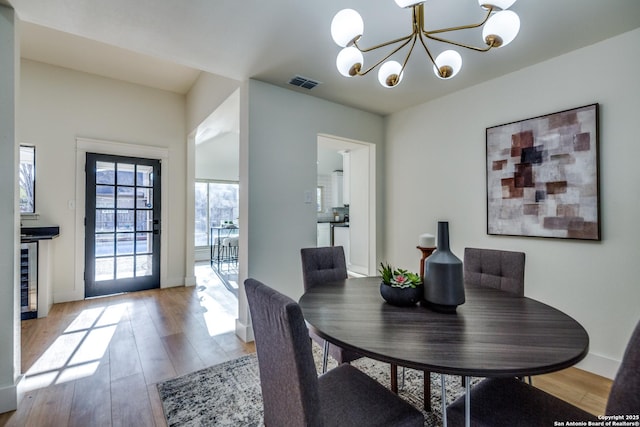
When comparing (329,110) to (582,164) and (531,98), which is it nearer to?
(531,98)

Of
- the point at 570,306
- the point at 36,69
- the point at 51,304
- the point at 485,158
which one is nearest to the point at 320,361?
the point at 570,306

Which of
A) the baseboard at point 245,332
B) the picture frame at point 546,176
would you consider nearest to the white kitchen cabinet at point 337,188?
the picture frame at point 546,176

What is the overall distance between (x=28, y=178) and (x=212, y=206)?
12.2 ft

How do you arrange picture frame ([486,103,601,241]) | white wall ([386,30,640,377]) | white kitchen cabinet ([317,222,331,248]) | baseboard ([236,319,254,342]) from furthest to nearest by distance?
white kitchen cabinet ([317,222,331,248])
baseboard ([236,319,254,342])
picture frame ([486,103,601,241])
white wall ([386,30,640,377])

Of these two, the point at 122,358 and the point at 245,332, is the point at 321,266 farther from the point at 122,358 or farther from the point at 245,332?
the point at 122,358

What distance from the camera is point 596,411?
1.73 metres

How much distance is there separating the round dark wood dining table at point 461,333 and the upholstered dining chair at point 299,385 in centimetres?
21

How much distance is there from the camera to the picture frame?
2155 mm

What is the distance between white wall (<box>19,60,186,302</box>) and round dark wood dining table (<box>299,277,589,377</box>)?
392 centimetres

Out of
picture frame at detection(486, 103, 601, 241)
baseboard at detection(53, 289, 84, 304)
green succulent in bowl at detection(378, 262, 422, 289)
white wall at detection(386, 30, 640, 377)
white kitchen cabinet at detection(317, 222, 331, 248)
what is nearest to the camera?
green succulent in bowl at detection(378, 262, 422, 289)

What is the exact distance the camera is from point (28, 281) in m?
3.15

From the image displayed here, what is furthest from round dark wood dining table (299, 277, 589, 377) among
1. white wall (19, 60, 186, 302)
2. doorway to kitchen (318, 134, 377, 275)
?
white wall (19, 60, 186, 302)

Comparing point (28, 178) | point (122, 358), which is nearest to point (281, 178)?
point (122, 358)

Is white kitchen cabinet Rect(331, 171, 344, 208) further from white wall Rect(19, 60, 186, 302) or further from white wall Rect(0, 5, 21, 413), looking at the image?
white wall Rect(0, 5, 21, 413)
